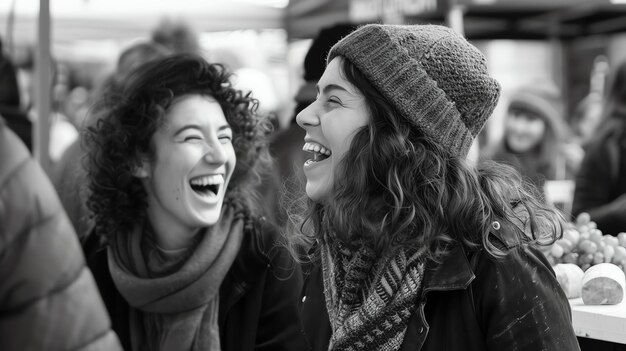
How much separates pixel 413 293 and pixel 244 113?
1.25 meters

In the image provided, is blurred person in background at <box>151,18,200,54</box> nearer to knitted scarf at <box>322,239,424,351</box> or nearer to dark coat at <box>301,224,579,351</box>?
knitted scarf at <box>322,239,424,351</box>

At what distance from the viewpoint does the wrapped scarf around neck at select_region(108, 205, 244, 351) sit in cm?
257

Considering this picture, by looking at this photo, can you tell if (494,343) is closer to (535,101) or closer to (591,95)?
(535,101)

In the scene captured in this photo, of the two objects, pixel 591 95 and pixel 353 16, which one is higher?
pixel 353 16

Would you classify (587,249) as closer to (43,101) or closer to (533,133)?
(43,101)

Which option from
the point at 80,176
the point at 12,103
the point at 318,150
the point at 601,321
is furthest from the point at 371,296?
the point at 12,103

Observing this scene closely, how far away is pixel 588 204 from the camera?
4266 millimetres

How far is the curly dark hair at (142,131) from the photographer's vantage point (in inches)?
110

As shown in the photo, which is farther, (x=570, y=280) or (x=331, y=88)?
(x=570, y=280)

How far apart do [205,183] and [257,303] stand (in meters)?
0.42

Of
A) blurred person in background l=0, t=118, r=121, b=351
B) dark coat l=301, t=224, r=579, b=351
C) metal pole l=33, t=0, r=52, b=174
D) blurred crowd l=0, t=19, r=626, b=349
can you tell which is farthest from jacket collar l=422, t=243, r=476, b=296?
metal pole l=33, t=0, r=52, b=174

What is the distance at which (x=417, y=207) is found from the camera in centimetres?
200

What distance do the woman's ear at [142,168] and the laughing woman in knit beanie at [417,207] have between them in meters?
0.87

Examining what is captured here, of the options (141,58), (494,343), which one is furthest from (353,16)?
(494,343)
